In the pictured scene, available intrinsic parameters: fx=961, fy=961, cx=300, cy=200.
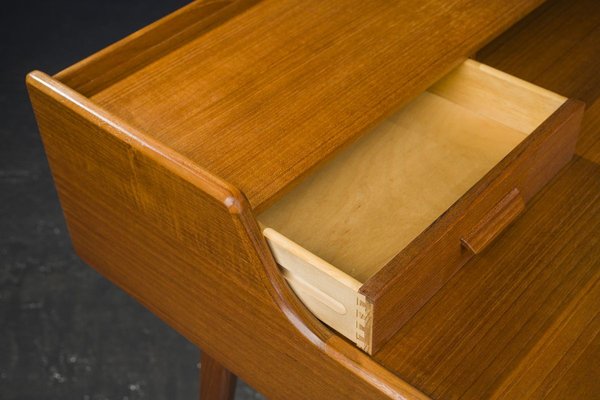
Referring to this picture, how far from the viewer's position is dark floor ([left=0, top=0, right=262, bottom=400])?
188 centimetres

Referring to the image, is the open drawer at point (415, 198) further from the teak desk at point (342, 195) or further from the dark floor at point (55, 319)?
the dark floor at point (55, 319)

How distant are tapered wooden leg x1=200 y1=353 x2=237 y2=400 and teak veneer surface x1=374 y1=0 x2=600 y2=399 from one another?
43 cm

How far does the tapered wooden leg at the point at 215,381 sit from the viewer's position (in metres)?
1.36

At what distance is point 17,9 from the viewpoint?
270 centimetres

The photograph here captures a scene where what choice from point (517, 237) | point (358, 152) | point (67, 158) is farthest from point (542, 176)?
point (67, 158)

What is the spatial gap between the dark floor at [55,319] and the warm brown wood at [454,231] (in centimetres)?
96

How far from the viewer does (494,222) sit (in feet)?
3.45

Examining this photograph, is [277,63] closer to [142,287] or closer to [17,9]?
[142,287]

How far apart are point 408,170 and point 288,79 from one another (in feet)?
0.64

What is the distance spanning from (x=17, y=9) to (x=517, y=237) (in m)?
1.99

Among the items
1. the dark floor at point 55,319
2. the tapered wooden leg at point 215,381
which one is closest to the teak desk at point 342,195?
the tapered wooden leg at point 215,381

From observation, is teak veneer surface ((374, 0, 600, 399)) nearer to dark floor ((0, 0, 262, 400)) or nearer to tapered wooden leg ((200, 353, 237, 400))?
tapered wooden leg ((200, 353, 237, 400))

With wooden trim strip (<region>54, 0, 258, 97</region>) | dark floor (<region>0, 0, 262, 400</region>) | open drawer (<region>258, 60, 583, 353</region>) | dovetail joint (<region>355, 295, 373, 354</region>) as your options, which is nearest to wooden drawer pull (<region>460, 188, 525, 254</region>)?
open drawer (<region>258, 60, 583, 353</region>)

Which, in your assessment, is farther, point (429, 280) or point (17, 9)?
point (17, 9)
